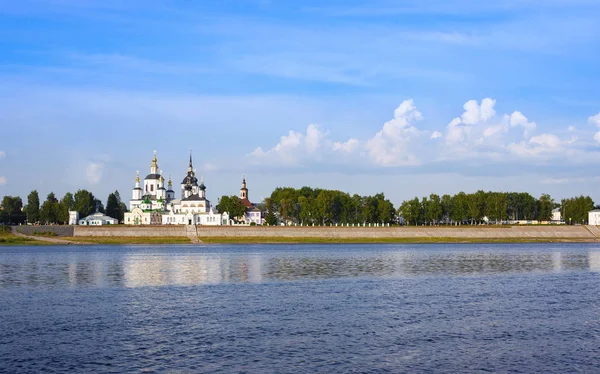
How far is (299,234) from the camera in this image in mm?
147250

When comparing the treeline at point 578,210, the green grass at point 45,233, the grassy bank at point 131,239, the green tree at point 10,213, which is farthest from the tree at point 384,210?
the green tree at point 10,213

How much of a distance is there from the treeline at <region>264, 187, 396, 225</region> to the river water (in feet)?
378

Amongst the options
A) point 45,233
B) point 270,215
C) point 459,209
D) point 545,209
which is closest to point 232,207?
point 270,215

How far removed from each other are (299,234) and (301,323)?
115464 mm

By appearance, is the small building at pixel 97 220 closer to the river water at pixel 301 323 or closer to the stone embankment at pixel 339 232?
the stone embankment at pixel 339 232

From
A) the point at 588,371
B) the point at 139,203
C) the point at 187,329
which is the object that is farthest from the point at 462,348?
the point at 139,203

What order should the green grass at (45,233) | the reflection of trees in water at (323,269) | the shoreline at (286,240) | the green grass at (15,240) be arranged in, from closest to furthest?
the reflection of trees in water at (323,269)
the green grass at (15,240)
the shoreline at (286,240)
the green grass at (45,233)

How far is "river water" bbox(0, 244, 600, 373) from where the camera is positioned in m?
24.2

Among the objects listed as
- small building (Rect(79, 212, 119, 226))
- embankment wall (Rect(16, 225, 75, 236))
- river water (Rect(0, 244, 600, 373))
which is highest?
small building (Rect(79, 212, 119, 226))

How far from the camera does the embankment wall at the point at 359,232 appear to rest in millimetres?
144875

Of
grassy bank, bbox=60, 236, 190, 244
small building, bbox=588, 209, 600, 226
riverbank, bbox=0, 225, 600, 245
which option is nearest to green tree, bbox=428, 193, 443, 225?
riverbank, bbox=0, 225, 600, 245

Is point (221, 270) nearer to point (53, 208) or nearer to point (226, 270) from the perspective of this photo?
point (226, 270)

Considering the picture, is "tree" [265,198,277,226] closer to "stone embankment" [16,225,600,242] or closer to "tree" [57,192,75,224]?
"stone embankment" [16,225,600,242]

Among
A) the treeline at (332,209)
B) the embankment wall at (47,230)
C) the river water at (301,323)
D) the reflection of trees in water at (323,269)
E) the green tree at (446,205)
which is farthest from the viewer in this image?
the green tree at (446,205)
